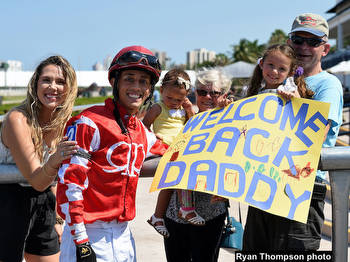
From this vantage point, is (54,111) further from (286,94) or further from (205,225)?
(286,94)

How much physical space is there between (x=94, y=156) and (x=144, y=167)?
0.94ft

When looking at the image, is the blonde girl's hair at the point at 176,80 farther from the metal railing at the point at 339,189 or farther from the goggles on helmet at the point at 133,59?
the metal railing at the point at 339,189

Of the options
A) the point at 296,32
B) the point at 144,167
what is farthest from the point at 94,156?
the point at 296,32

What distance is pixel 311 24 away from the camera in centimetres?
264

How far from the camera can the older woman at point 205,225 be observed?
2.73 m

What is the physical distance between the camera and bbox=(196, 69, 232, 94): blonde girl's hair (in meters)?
2.80

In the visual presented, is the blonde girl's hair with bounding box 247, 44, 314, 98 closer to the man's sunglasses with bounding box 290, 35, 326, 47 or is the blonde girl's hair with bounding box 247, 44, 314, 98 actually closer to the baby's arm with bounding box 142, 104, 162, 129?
the man's sunglasses with bounding box 290, 35, 326, 47

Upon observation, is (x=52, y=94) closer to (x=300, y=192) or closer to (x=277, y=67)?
(x=277, y=67)

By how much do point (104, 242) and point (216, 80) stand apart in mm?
1212

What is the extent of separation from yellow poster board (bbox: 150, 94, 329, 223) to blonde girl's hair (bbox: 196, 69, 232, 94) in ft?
1.64

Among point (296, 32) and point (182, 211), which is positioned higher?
point (296, 32)

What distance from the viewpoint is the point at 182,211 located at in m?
2.68

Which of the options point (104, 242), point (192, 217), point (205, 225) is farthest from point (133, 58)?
point (205, 225)

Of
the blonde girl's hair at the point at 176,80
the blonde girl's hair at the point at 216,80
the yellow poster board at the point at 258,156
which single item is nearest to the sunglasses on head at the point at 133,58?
the yellow poster board at the point at 258,156
